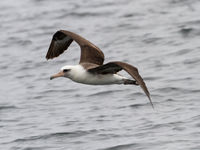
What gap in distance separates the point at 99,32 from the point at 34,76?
3.29 metres

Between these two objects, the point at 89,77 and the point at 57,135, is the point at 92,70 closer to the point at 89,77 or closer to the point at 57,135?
the point at 89,77

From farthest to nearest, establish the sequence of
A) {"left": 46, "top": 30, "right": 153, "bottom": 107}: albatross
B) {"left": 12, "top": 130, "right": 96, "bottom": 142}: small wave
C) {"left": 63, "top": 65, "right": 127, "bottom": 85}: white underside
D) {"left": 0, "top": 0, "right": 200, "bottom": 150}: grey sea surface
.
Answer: {"left": 12, "top": 130, "right": 96, "bottom": 142}: small wave, {"left": 0, "top": 0, "right": 200, "bottom": 150}: grey sea surface, {"left": 63, "top": 65, "right": 127, "bottom": 85}: white underside, {"left": 46, "top": 30, "right": 153, "bottom": 107}: albatross

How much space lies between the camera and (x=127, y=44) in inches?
765

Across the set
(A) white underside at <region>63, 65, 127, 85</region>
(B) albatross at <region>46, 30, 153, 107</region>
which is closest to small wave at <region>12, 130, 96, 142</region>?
(B) albatross at <region>46, 30, 153, 107</region>

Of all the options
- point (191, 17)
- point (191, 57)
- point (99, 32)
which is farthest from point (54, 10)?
point (191, 57)

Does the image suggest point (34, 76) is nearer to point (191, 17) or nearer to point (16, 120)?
point (16, 120)

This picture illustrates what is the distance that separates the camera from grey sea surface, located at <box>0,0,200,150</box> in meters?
13.4

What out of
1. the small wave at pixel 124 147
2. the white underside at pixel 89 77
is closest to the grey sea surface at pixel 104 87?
the small wave at pixel 124 147

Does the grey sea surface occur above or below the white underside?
below

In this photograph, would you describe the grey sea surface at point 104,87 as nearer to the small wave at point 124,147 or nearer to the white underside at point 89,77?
the small wave at point 124,147

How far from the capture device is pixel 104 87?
655 inches

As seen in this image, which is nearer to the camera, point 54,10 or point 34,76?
point 34,76

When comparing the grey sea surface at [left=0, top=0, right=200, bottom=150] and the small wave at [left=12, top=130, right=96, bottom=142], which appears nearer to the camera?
the grey sea surface at [left=0, top=0, right=200, bottom=150]

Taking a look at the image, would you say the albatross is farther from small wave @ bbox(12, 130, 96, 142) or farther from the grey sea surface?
small wave @ bbox(12, 130, 96, 142)
